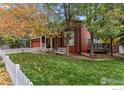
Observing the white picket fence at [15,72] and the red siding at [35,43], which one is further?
the red siding at [35,43]

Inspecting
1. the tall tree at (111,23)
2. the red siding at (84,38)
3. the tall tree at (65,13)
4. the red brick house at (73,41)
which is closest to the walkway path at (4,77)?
the red brick house at (73,41)

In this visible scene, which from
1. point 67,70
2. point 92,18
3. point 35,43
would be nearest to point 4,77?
point 35,43

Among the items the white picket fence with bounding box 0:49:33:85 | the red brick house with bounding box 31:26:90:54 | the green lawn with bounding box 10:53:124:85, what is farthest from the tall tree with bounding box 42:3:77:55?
the white picket fence with bounding box 0:49:33:85

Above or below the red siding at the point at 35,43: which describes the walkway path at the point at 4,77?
below

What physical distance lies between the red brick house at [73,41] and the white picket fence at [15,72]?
22 cm

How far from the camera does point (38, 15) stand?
3053 mm

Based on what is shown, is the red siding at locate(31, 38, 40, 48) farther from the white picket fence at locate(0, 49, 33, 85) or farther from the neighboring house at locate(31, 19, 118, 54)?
the white picket fence at locate(0, 49, 33, 85)

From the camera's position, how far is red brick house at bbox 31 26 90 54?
9.95ft

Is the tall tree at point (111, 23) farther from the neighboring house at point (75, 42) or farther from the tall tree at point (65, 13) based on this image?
the tall tree at point (65, 13)

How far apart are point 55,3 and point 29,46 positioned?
393 mm

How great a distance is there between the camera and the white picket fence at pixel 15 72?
286 cm

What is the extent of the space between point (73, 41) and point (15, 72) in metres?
0.52
